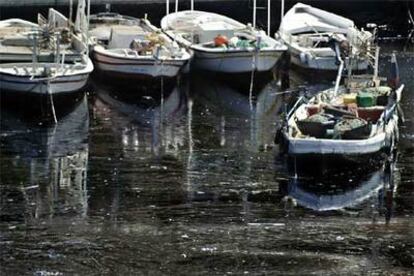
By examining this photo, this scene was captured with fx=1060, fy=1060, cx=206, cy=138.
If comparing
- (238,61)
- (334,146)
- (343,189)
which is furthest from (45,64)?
(343,189)

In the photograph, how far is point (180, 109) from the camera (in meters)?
30.4

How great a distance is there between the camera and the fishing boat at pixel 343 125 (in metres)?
23.3

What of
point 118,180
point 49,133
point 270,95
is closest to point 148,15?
point 270,95

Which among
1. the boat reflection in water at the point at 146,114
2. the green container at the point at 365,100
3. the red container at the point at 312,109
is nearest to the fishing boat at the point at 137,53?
the boat reflection in water at the point at 146,114

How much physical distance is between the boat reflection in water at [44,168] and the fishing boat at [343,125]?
488 centimetres

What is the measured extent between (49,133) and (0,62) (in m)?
6.34

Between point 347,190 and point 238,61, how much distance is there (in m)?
12.7

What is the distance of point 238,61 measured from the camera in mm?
34281

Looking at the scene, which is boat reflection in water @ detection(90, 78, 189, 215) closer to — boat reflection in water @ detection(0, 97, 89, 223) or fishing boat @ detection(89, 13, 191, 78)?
boat reflection in water @ detection(0, 97, 89, 223)

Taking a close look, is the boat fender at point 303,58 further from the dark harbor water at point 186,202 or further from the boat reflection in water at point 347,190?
the boat reflection in water at point 347,190

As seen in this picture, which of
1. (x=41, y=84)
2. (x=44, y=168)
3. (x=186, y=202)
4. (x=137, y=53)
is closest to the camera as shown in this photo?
(x=186, y=202)

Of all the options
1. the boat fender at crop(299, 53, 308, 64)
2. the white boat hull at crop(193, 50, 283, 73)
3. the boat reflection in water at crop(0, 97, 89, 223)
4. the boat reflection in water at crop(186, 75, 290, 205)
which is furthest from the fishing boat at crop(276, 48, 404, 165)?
the boat fender at crop(299, 53, 308, 64)

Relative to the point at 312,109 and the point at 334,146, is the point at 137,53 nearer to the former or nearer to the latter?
the point at 312,109

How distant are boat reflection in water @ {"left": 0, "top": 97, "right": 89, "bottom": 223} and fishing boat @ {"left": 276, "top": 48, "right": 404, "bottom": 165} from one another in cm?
488
